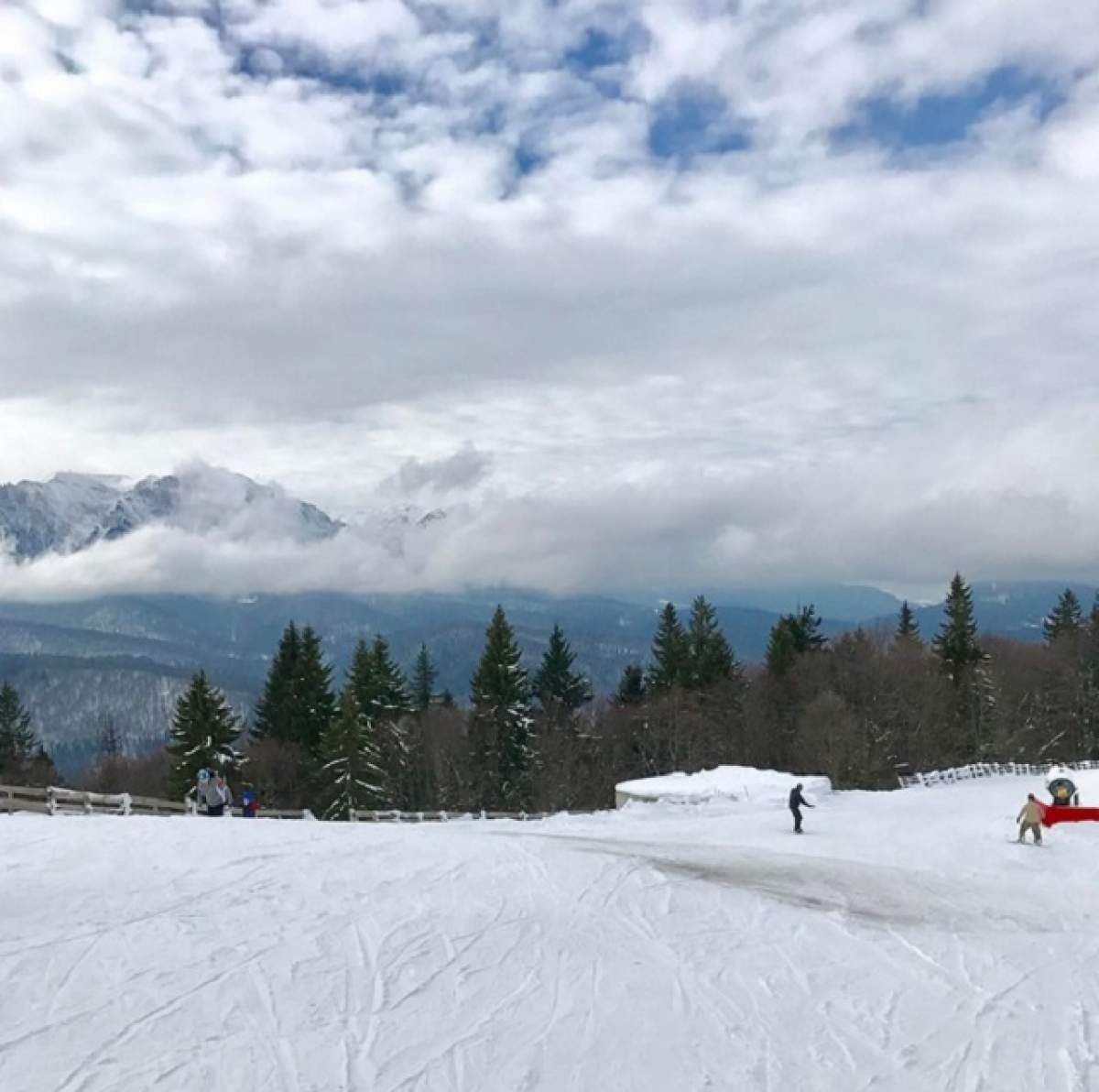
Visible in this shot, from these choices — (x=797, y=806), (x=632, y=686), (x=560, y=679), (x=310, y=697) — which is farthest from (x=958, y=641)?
(x=797, y=806)

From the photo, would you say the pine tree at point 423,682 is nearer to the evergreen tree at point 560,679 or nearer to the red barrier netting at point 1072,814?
the evergreen tree at point 560,679

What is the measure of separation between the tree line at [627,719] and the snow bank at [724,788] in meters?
14.4

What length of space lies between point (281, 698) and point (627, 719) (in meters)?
22.2

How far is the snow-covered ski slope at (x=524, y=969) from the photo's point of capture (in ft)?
29.2

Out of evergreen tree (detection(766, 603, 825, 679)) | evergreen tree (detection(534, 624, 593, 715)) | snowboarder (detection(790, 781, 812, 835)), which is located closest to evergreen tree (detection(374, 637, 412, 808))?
evergreen tree (detection(534, 624, 593, 715))

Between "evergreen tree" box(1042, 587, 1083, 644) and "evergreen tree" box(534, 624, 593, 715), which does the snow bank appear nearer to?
"evergreen tree" box(534, 624, 593, 715)

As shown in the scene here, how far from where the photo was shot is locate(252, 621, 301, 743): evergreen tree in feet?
200

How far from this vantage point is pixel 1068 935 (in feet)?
47.5

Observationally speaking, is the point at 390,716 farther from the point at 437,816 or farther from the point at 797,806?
the point at 797,806

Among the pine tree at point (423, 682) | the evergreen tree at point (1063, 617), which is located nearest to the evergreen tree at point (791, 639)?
the evergreen tree at point (1063, 617)

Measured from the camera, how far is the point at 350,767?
48.3 m

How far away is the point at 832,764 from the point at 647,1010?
49920 mm

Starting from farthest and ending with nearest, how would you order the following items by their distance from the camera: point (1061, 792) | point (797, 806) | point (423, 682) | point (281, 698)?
point (423, 682), point (281, 698), point (1061, 792), point (797, 806)

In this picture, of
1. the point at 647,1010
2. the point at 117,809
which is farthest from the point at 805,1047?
the point at 117,809
